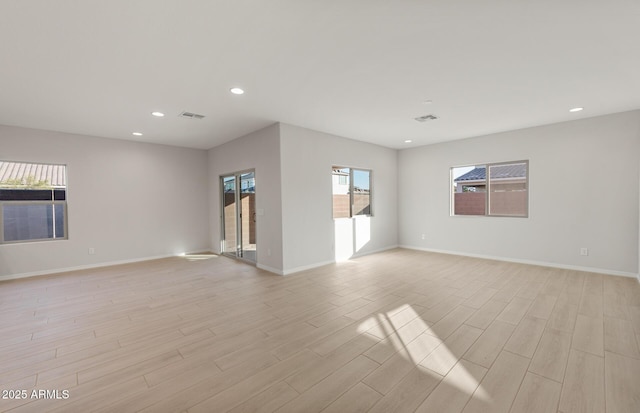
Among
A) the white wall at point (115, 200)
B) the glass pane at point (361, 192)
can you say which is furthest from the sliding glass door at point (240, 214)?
the glass pane at point (361, 192)

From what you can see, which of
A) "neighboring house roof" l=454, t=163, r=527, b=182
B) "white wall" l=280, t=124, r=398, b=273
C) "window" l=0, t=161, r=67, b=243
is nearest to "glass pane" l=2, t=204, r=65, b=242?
"window" l=0, t=161, r=67, b=243

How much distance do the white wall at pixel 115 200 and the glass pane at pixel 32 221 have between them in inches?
7.1

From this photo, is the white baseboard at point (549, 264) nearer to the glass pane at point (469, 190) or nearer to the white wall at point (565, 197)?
the white wall at point (565, 197)

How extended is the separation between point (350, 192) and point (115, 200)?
16.8ft

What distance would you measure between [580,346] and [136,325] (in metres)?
4.31

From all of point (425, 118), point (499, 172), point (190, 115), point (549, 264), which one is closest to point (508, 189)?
point (499, 172)

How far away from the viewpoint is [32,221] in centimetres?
494

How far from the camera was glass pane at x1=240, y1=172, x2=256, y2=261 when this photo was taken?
19.2ft

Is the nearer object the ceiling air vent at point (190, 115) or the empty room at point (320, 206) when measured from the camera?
the empty room at point (320, 206)

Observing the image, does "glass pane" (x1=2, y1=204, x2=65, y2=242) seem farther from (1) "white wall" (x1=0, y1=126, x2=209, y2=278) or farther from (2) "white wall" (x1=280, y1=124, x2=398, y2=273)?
(2) "white wall" (x1=280, y1=124, x2=398, y2=273)

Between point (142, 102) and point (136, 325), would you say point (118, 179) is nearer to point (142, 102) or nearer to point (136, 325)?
point (142, 102)

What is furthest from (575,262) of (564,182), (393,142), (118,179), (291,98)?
(118,179)

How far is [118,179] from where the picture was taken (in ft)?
18.7

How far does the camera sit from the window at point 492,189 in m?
5.33
